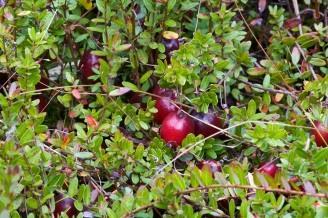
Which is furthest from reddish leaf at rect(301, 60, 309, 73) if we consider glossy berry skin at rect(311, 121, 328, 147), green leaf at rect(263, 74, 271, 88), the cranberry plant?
glossy berry skin at rect(311, 121, 328, 147)

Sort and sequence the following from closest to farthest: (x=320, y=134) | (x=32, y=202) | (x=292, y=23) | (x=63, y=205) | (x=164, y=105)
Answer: (x=32, y=202) < (x=63, y=205) < (x=320, y=134) < (x=164, y=105) < (x=292, y=23)

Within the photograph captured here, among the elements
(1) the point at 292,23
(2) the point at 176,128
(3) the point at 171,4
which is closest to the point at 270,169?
(2) the point at 176,128

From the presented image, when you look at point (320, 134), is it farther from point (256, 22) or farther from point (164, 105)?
point (256, 22)

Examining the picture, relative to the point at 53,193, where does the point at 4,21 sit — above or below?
above

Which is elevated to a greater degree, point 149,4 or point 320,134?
point 149,4

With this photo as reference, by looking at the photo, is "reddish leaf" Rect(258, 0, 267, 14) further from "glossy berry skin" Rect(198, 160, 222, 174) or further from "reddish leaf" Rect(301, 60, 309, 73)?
"glossy berry skin" Rect(198, 160, 222, 174)

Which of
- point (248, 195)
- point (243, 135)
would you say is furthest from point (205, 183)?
point (243, 135)

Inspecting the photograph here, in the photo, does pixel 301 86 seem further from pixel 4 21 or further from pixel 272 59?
pixel 4 21
